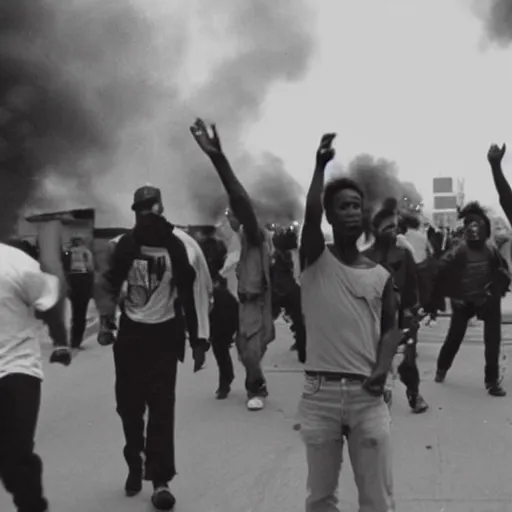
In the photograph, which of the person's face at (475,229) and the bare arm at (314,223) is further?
the person's face at (475,229)

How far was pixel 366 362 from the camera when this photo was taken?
9.65 feet

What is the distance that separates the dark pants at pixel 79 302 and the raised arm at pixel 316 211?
686 centimetres

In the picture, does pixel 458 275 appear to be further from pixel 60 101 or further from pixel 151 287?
pixel 60 101

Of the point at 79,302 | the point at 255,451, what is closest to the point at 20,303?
the point at 255,451

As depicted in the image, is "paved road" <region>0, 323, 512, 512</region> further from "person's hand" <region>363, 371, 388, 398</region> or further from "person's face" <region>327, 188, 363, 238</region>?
"person's face" <region>327, 188, 363, 238</region>

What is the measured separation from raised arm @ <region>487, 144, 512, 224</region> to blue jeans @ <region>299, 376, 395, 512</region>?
4.44 ft

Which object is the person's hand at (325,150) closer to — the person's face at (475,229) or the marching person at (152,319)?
the marching person at (152,319)

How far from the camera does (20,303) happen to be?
325cm

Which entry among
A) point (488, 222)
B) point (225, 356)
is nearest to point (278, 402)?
point (225, 356)

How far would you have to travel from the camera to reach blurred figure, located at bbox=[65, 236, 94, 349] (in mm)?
9828

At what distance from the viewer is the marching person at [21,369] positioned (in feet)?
10.5

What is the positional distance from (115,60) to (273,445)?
18.0m

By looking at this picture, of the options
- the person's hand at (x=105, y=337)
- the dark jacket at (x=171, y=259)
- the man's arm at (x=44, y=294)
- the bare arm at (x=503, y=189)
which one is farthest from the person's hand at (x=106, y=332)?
the bare arm at (x=503, y=189)

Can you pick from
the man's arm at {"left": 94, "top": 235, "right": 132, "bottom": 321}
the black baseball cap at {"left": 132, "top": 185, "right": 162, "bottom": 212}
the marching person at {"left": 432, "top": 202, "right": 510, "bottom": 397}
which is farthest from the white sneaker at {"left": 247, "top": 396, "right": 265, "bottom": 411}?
the black baseball cap at {"left": 132, "top": 185, "right": 162, "bottom": 212}
